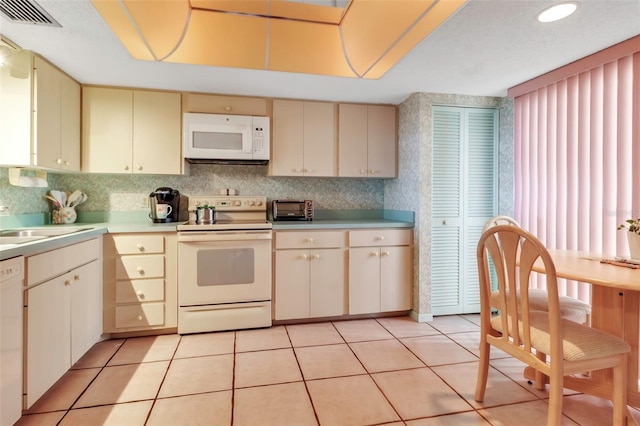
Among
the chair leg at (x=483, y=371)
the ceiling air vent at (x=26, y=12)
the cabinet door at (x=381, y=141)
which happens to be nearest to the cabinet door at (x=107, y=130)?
the ceiling air vent at (x=26, y=12)

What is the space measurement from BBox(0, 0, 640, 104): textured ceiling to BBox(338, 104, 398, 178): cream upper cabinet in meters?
0.17

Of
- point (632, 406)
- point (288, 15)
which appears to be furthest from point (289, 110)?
point (632, 406)

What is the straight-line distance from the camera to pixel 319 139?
3.21m

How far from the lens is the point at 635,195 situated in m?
2.03

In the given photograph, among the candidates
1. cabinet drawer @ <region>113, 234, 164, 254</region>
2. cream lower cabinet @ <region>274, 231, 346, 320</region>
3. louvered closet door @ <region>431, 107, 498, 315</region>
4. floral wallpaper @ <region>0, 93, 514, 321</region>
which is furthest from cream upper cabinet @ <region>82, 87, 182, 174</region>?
louvered closet door @ <region>431, 107, 498, 315</region>

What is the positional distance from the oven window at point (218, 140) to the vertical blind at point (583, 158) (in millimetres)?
2552

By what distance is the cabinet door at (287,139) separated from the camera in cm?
312

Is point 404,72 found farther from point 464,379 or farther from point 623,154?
point 464,379

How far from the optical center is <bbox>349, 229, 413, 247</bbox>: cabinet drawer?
9.88 feet

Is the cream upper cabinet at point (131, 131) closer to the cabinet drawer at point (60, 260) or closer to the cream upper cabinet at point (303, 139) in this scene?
the cabinet drawer at point (60, 260)

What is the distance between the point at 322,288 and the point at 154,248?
4.75ft

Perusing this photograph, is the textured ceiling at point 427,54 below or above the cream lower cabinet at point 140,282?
above

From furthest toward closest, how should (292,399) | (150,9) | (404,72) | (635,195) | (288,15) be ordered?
(404,72) → (635,195) → (292,399) → (288,15) → (150,9)

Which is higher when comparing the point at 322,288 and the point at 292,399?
the point at 322,288
